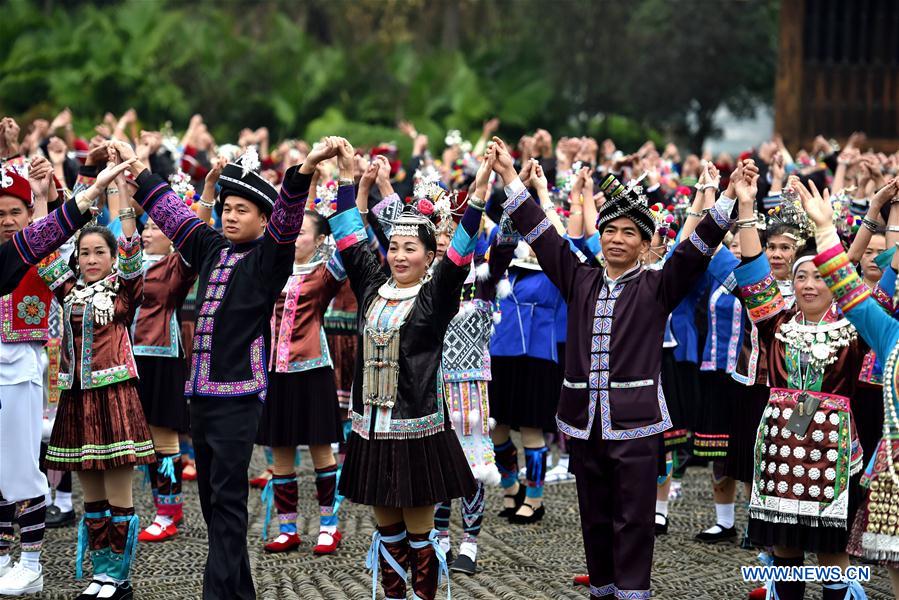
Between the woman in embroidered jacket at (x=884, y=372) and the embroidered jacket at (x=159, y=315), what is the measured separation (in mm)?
4348

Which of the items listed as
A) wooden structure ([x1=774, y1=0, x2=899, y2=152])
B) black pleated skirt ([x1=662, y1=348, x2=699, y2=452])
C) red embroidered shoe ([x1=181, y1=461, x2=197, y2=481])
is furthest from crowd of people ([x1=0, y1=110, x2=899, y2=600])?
wooden structure ([x1=774, y1=0, x2=899, y2=152])

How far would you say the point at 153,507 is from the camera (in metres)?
8.67

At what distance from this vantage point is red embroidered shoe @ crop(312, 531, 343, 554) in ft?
24.6

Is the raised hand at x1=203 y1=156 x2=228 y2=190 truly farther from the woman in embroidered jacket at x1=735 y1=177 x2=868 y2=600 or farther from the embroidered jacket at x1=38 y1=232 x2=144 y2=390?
the woman in embroidered jacket at x1=735 y1=177 x2=868 y2=600

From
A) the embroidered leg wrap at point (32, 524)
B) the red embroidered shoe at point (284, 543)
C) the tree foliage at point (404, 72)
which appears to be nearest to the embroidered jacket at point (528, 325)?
the red embroidered shoe at point (284, 543)

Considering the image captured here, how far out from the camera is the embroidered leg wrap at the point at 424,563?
5730 mm

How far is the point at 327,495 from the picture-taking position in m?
7.66

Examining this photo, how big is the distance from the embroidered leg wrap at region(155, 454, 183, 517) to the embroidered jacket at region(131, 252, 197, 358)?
73 centimetres

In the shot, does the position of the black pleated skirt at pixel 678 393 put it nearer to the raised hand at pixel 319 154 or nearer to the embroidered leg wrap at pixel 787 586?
the embroidered leg wrap at pixel 787 586

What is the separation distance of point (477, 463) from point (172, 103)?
19.0m

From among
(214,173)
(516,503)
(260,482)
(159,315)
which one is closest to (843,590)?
(516,503)

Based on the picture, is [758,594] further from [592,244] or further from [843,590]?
[592,244]

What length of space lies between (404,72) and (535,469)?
19447mm

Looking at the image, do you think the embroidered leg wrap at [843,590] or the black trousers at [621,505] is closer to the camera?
the black trousers at [621,505]
